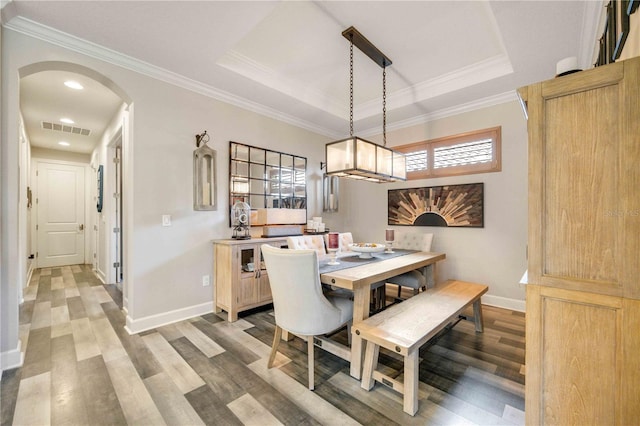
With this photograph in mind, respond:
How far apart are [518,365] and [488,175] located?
2376 millimetres

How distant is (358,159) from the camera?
2.52 meters

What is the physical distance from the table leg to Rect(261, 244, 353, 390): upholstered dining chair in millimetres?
136

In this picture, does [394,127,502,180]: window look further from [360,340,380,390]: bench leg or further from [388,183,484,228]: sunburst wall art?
[360,340,380,390]: bench leg

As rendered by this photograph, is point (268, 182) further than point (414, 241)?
Yes

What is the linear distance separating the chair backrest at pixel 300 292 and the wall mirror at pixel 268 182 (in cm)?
190

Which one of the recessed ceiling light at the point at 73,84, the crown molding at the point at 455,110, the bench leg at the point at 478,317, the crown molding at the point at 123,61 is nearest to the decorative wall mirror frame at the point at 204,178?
the crown molding at the point at 123,61

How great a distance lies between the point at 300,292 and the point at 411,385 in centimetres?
88

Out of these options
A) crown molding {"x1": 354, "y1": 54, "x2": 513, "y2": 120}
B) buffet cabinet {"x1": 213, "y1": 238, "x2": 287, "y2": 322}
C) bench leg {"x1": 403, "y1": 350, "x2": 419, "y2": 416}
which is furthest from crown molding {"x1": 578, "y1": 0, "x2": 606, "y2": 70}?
buffet cabinet {"x1": 213, "y1": 238, "x2": 287, "y2": 322}

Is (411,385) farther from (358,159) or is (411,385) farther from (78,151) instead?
(78,151)

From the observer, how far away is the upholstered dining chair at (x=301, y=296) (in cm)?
174

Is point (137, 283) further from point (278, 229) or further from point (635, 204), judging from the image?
point (635, 204)

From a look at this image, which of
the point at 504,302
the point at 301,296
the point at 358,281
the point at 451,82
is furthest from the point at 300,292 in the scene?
the point at 451,82

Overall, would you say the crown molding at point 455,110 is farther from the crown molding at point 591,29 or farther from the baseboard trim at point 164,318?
the baseboard trim at point 164,318

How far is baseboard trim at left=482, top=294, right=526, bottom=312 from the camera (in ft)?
10.8
